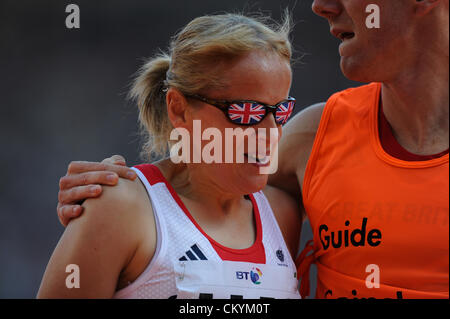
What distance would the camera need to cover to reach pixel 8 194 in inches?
219

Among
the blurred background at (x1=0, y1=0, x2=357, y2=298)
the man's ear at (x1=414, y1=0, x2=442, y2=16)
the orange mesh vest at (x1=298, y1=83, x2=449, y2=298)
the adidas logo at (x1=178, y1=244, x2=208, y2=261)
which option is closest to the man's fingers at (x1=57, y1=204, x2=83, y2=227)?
the adidas logo at (x1=178, y1=244, x2=208, y2=261)

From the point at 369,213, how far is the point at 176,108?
2.28 ft

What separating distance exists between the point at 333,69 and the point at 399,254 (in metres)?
4.29

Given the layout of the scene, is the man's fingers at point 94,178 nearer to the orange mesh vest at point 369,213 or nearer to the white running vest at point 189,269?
the white running vest at point 189,269

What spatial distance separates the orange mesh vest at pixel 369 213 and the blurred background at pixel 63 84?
3788 mm

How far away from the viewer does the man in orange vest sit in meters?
1.63

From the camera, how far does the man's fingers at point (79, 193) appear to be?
1.51 m

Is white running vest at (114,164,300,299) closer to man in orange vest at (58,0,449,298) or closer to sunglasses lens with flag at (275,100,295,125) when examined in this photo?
man in orange vest at (58,0,449,298)

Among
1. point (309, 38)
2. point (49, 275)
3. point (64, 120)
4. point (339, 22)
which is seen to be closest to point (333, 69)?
point (309, 38)

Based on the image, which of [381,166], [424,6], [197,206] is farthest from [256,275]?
[424,6]

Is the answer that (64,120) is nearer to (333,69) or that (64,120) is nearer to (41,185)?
(41,185)

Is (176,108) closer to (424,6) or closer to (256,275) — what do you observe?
(256,275)

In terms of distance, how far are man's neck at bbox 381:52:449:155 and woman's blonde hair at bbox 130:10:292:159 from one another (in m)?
0.43

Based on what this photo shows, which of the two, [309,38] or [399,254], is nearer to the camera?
[399,254]
